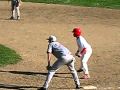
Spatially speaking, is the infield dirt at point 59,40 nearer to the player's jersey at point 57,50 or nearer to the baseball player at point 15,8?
the baseball player at point 15,8

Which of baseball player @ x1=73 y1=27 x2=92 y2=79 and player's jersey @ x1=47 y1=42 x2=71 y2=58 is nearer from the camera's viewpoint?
player's jersey @ x1=47 y1=42 x2=71 y2=58

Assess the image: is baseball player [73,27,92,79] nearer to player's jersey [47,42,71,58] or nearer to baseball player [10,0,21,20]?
player's jersey [47,42,71,58]

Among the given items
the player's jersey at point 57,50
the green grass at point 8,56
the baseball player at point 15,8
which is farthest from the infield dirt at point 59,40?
the player's jersey at point 57,50

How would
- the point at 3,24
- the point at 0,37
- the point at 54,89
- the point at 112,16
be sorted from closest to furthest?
the point at 54,89 < the point at 0,37 < the point at 3,24 < the point at 112,16

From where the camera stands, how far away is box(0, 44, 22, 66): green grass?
19094mm

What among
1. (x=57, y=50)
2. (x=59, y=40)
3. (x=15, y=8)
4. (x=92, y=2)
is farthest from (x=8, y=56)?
(x=92, y=2)

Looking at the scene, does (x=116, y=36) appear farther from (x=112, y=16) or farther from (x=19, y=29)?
(x=112, y=16)

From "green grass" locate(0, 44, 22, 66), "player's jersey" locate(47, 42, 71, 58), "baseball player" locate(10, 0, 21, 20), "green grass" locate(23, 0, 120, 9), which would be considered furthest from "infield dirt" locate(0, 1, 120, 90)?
"green grass" locate(23, 0, 120, 9)

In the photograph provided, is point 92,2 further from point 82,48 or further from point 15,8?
point 82,48

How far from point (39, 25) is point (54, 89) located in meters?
14.4

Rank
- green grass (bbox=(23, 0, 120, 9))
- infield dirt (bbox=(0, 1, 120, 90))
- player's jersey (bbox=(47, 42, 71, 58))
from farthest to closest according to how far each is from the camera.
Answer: green grass (bbox=(23, 0, 120, 9)) → infield dirt (bbox=(0, 1, 120, 90)) → player's jersey (bbox=(47, 42, 71, 58))

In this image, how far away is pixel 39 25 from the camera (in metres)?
29.3

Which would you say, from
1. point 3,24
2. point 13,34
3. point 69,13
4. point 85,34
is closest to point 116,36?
point 85,34

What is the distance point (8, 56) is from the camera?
19953 mm
